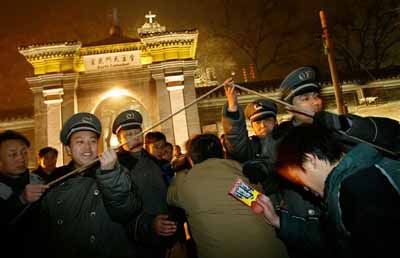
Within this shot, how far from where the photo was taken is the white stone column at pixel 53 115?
12.0m

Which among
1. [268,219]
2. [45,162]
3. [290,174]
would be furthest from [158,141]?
[290,174]

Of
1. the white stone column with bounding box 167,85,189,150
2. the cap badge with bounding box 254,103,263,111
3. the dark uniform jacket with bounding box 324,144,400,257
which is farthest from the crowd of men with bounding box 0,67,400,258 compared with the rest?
the white stone column with bounding box 167,85,189,150

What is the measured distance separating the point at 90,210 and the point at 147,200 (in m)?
0.73

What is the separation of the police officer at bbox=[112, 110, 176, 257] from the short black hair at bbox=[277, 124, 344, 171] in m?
1.35

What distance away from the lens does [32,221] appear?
3.05 metres

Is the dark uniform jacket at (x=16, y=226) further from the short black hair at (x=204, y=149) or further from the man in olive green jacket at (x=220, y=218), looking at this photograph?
the short black hair at (x=204, y=149)

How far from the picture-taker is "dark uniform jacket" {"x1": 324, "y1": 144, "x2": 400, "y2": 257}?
4.67 feet

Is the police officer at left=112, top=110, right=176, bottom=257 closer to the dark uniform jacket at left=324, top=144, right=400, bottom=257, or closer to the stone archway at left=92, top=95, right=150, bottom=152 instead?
the dark uniform jacket at left=324, top=144, right=400, bottom=257

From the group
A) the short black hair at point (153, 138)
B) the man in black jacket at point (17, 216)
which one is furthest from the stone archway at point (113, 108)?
the man in black jacket at point (17, 216)

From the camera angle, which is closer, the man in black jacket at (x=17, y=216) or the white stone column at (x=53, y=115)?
the man in black jacket at (x=17, y=216)

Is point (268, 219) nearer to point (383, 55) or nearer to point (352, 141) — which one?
point (352, 141)

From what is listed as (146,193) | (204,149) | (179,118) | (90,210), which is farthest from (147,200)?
(179,118)

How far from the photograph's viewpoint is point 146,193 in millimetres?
3652

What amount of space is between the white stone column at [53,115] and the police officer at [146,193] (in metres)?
8.48
